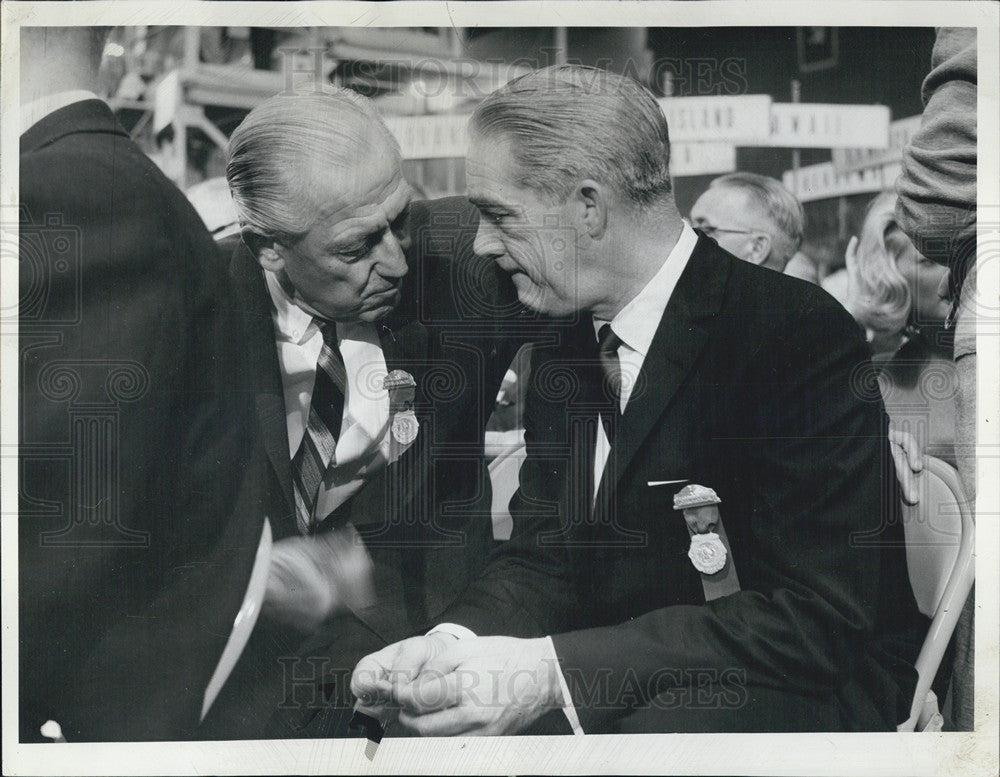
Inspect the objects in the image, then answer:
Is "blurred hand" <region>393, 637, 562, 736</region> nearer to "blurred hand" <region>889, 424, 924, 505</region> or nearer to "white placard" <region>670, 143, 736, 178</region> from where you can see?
"blurred hand" <region>889, 424, 924, 505</region>

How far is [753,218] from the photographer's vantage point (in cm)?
299

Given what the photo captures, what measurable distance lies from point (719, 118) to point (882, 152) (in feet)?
1.73

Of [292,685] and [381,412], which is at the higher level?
[381,412]

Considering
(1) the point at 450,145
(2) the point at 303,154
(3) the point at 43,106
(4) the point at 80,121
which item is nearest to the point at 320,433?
(2) the point at 303,154

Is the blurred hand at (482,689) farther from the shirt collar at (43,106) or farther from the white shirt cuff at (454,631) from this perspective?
the shirt collar at (43,106)

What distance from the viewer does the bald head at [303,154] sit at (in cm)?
290

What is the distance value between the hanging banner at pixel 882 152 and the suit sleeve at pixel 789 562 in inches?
17.2

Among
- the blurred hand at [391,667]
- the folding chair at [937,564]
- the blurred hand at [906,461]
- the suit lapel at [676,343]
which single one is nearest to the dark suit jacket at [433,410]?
the blurred hand at [391,667]

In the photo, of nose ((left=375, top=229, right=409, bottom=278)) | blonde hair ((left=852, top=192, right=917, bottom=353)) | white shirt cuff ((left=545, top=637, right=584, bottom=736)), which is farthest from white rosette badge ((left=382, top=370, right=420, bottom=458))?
blonde hair ((left=852, top=192, right=917, bottom=353))

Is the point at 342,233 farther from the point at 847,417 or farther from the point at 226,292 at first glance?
the point at 847,417

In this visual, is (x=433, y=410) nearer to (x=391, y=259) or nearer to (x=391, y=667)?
(x=391, y=259)

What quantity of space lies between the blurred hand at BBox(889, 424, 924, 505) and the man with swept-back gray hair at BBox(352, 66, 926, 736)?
0.21 feet

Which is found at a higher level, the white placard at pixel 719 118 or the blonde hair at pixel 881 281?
the white placard at pixel 719 118

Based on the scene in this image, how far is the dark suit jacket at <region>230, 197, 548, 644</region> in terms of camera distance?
2.95m
